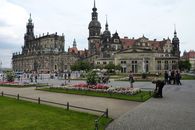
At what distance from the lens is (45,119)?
454 inches

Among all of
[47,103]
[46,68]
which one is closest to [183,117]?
[47,103]

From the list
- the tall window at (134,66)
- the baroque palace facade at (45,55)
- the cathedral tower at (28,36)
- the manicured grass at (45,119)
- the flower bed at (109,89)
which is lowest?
the manicured grass at (45,119)

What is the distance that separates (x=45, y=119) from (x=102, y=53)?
103172mm

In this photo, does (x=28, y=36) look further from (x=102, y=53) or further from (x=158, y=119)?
(x=158, y=119)

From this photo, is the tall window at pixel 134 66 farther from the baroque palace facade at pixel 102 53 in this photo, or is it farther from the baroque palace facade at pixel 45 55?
the baroque palace facade at pixel 45 55

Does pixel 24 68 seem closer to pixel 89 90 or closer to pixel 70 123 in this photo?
pixel 89 90

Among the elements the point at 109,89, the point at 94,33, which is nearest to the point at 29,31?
the point at 94,33

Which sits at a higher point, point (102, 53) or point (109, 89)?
point (102, 53)

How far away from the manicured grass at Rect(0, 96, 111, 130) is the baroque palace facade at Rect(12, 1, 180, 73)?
83.4 metres

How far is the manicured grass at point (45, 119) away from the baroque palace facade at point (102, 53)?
83.4 meters

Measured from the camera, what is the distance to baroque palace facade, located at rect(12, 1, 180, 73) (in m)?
98.8

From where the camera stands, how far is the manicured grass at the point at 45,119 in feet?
33.2

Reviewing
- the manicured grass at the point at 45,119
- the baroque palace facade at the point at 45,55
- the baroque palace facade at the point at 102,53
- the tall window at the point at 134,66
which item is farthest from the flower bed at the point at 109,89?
the baroque palace facade at the point at 45,55

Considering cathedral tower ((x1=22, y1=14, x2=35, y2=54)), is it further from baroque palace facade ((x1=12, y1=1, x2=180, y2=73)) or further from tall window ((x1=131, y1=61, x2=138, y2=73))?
tall window ((x1=131, y1=61, x2=138, y2=73))
